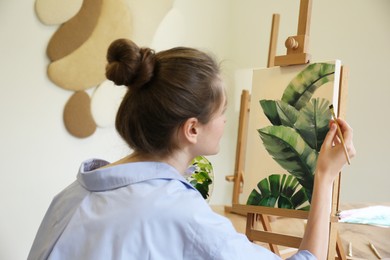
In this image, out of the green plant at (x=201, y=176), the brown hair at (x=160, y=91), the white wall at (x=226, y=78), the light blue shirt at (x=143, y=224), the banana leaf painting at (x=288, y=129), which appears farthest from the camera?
the white wall at (x=226, y=78)

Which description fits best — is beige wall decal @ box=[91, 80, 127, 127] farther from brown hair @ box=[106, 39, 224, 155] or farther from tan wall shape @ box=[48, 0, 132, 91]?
brown hair @ box=[106, 39, 224, 155]

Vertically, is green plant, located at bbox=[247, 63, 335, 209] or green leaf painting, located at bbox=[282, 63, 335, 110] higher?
green leaf painting, located at bbox=[282, 63, 335, 110]

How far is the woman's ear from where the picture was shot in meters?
0.82

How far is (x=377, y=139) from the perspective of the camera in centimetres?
221

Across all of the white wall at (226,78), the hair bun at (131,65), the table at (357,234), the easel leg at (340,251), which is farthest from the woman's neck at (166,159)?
the white wall at (226,78)

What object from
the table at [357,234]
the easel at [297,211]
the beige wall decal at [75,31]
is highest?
the beige wall decal at [75,31]

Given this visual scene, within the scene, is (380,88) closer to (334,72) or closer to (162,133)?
(334,72)

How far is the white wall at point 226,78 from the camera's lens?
160 centimetres

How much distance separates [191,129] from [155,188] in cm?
16

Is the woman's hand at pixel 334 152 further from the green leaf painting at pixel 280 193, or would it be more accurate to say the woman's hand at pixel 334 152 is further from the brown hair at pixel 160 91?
the brown hair at pixel 160 91

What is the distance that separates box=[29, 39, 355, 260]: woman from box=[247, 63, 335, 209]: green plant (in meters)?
0.23

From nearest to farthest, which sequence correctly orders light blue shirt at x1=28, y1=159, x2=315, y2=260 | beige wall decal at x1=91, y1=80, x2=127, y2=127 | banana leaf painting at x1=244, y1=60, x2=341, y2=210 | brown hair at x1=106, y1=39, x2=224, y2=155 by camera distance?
1. light blue shirt at x1=28, y1=159, x2=315, y2=260
2. brown hair at x1=106, y1=39, x2=224, y2=155
3. banana leaf painting at x1=244, y1=60, x2=341, y2=210
4. beige wall decal at x1=91, y1=80, x2=127, y2=127

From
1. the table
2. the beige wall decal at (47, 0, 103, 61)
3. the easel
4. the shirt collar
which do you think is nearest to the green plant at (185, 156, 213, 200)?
the easel

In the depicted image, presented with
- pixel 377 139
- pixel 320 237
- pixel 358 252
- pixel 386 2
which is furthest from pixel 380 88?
pixel 320 237
